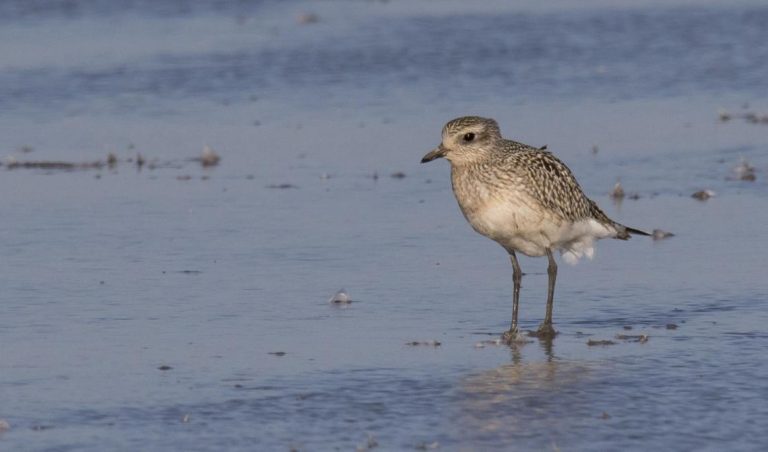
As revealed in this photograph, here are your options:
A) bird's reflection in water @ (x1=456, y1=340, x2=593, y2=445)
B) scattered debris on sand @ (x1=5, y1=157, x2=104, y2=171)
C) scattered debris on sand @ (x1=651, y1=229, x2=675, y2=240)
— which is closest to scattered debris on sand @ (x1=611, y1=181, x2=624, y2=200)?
scattered debris on sand @ (x1=651, y1=229, x2=675, y2=240)

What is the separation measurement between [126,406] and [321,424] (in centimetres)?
114

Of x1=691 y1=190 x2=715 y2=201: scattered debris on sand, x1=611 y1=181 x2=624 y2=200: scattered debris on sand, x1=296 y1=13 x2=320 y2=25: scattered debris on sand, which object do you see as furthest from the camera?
x1=296 y1=13 x2=320 y2=25: scattered debris on sand

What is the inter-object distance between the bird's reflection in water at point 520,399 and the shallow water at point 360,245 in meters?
0.03

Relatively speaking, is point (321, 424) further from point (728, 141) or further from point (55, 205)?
point (728, 141)

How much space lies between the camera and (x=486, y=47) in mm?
24125

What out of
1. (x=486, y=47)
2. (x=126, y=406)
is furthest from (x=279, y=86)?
(x=126, y=406)

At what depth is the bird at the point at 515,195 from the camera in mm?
11070

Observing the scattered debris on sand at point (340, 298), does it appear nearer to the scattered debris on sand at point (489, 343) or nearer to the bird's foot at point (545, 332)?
the scattered debris on sand at point (489, 343)

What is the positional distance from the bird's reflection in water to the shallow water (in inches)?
1.0

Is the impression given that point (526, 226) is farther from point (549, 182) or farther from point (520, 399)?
point (520, 399)

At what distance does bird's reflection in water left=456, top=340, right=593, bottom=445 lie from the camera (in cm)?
853

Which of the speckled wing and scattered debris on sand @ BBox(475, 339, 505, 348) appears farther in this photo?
the speckled wing

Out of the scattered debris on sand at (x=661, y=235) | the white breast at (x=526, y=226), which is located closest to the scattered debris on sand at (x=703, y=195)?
the scattered debris on sand at (x=661, y=235)

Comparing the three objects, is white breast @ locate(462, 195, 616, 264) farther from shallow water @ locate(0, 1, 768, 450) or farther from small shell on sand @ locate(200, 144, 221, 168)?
small shell on sand @ locate(200, 144, 221, 168)
